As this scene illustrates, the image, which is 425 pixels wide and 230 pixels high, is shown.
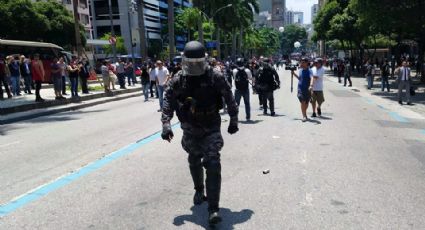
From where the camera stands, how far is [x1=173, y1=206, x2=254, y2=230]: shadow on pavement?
4.50m

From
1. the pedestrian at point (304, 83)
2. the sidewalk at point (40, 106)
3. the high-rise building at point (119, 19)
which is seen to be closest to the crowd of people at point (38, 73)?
the sidewalk at point (40, 106)

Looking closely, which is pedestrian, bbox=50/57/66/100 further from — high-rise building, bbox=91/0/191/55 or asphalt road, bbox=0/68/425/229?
high-rise building, bbox=91/0/191/55

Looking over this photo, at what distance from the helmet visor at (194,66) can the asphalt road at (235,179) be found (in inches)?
60.6

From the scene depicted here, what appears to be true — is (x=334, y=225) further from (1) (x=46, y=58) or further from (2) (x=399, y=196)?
(1) (x=46, y=58)

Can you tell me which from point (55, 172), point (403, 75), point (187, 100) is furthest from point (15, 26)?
point (187, 100)

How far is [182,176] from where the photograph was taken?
6.36 meters

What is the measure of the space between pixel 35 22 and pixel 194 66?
3952 centimetres

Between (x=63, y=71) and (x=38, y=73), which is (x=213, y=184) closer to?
(x=38, y=73)

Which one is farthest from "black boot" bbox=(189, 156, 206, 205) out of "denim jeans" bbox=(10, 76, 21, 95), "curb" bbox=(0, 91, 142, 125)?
"denim jeans" bbox=(10, 76, 21, 95)

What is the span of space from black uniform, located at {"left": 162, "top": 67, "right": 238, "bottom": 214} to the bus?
2545 cm

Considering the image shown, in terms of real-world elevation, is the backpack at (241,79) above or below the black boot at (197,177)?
above

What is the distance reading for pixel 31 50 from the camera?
29484mm

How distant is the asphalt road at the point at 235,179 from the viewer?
4.68 metres

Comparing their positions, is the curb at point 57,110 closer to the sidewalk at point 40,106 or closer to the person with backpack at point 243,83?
the sidewalk at point 40,106
